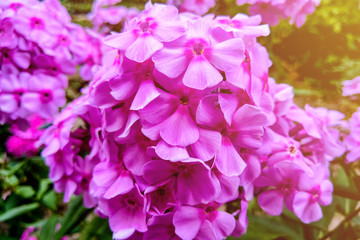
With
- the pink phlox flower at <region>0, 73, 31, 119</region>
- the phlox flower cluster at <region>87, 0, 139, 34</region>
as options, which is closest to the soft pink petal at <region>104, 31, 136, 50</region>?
the pink phlox flower at <region>0, 73, 31, 119</region>

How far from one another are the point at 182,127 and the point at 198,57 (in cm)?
9

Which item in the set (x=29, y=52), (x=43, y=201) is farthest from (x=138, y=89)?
(x=43, y=201)

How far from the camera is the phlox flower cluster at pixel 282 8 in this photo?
82cm

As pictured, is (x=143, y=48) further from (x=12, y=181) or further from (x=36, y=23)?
(x=12, y=181)

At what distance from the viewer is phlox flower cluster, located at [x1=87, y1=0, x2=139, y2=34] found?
3.63ft

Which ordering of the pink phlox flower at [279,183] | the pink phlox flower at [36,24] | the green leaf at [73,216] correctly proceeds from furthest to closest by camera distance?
1. the green leaf at [73,216]
2. the pink phlox flower at [36,24]
3. the pink phlox flower at [279,183]

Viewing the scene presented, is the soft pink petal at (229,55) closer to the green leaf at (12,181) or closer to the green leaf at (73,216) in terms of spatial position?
the green leaf at (73,216)

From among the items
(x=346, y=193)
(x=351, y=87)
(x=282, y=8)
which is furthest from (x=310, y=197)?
(x=282, y=8)

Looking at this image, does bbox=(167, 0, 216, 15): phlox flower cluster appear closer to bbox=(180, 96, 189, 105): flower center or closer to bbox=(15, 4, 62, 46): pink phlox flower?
bbox=(15, 4, 62, 46): pink phlox flower

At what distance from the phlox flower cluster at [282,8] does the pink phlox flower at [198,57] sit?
418 mm

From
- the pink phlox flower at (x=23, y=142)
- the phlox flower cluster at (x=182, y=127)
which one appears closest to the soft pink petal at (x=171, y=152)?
the phlox flower cluster at (x=182, y=127)

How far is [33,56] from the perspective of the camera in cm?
71

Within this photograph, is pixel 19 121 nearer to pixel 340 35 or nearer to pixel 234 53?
pixel 234 53

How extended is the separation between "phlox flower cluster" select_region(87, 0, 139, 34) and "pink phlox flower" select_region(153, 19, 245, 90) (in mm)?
→ 699
